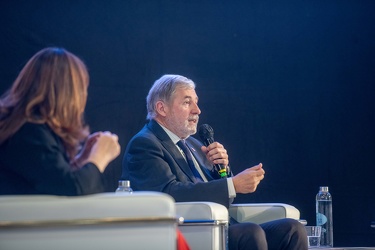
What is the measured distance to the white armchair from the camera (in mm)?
1896

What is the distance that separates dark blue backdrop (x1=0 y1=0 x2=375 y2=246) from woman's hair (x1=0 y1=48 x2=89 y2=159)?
2.16m

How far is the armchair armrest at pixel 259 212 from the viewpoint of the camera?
339 centimetres

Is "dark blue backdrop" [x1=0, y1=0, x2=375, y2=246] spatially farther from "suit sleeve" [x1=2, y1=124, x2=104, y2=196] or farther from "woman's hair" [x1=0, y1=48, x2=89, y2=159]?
"suit sleeve" [x1=2, y1=124, x2=104, y2=196]

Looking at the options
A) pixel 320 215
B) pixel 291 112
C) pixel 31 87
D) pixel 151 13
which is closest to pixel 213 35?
pixel 151 13

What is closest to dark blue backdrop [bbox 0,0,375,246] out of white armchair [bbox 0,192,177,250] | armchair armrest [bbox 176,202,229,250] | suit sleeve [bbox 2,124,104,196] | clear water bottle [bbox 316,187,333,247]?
clear water bottle [bbox 316,187,333,247]

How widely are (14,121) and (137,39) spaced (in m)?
2.43

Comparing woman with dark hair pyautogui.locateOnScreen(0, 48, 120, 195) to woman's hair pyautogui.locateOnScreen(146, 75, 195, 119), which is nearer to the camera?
woman with dark hair pyautogui.locateOnScreen(0, 48, 120, 195)

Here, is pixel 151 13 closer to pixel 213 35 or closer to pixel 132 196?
pixel 213 35

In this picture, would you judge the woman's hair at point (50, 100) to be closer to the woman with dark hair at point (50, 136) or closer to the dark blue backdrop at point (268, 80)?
the woman with dark hair at point (50, 136)

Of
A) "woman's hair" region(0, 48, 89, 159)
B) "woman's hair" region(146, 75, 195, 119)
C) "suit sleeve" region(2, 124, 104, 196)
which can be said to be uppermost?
"woman's hair" region(146, 75, 195, 119)

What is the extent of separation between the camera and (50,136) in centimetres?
205

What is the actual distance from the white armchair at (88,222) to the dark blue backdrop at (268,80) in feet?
7.98

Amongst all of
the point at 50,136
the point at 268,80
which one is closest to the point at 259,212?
the point at 268,80

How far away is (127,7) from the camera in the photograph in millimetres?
4391
